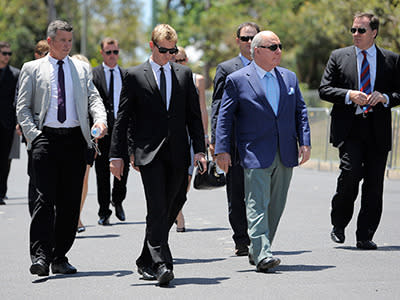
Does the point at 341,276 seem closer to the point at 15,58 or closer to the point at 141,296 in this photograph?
the point at 141,296

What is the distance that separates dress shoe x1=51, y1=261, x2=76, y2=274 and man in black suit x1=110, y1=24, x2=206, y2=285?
2.12 feet

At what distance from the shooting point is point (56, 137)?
7059mm

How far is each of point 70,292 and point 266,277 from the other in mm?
1554

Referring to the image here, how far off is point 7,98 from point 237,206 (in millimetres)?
5711

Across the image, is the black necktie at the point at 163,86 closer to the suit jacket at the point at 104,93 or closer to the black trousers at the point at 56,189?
the black trousers at the point at 56,189

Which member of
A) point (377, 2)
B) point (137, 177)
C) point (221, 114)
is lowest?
point (137, 177)

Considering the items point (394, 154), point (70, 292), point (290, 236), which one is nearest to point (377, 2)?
point (394, 154)

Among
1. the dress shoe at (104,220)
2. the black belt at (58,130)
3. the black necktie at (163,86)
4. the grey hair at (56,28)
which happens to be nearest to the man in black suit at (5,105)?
the dress shoe at (104,220)

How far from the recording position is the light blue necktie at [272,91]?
7141 millimetres

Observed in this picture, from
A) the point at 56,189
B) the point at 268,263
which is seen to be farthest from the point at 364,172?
the point at 56,189

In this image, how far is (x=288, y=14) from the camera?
37438 millimetres

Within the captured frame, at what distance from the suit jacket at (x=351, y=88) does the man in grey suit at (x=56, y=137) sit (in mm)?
2435

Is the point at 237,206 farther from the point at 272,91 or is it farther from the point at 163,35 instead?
the point at 163,35

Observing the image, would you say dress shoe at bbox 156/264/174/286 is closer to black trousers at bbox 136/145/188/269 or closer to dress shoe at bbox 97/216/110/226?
black trousers at bbox 136/145/188/269
